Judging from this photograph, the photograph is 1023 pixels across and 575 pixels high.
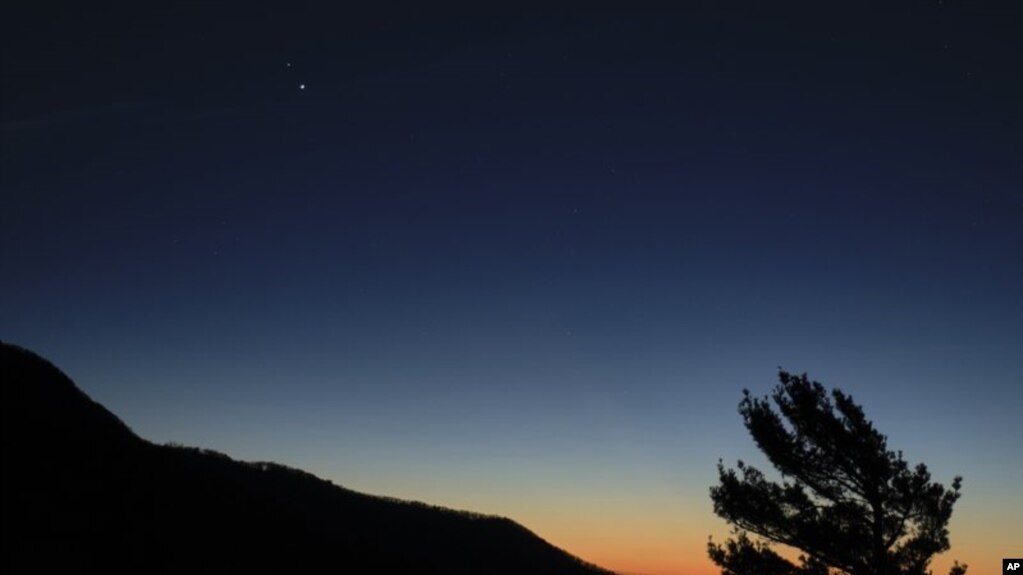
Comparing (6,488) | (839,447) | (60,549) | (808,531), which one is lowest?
(60,549)

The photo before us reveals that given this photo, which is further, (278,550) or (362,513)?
(362,513)

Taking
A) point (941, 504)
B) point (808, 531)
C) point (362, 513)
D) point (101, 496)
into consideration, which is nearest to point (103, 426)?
point (101, 496)

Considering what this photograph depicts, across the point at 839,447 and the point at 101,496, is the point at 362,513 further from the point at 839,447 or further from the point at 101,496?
the point at 839,447

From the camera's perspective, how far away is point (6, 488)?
18.6m

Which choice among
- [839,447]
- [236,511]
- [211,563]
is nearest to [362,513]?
[236,511]

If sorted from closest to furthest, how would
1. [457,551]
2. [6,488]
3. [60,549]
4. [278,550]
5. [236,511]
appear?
1. [60,549]
2. [6,488]
3. [278,550]
4. [236,511]
5. [457,551]

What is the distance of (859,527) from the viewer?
21438 millimetres

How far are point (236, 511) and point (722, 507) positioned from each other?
65.8ft

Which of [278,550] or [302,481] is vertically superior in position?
[302,481]

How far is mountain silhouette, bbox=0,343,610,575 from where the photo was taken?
18062 mm

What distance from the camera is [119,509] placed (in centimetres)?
2155

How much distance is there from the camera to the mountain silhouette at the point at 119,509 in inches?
711

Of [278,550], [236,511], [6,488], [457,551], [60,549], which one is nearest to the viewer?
[60,549]

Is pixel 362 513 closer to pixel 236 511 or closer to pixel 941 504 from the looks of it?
pixel 236 511
